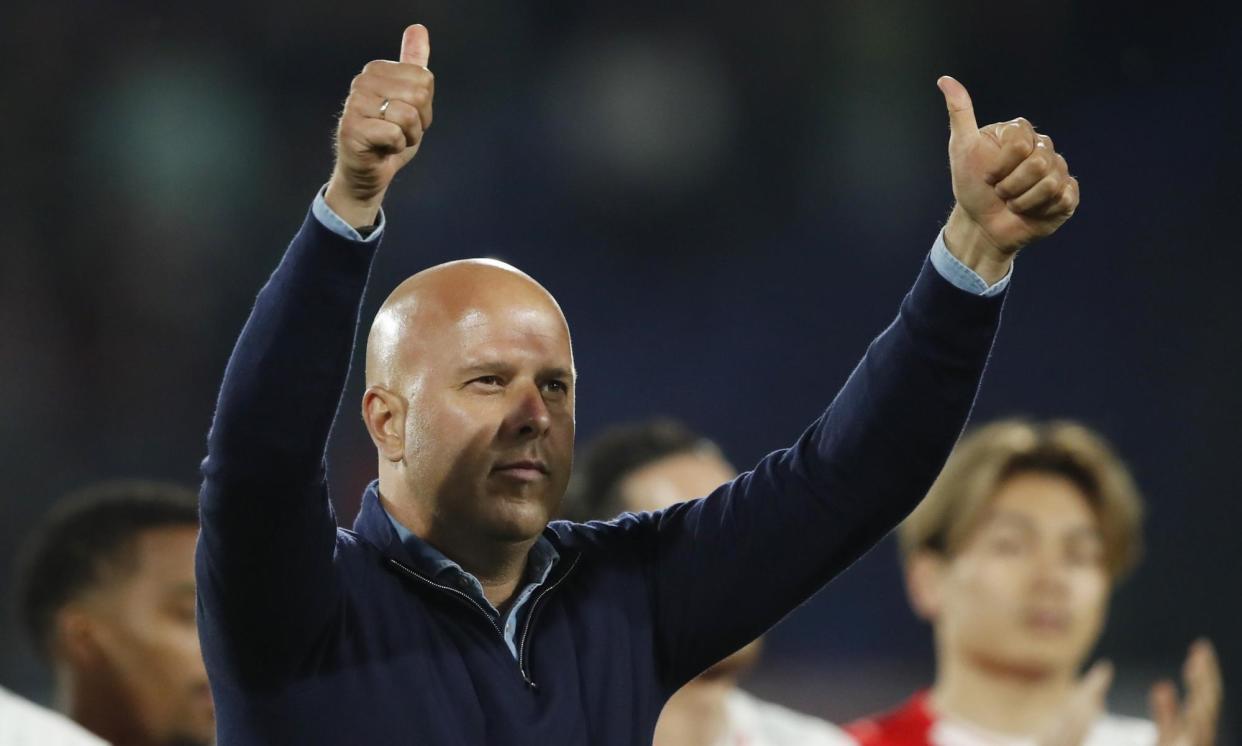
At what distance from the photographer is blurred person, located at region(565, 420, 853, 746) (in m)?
2.67

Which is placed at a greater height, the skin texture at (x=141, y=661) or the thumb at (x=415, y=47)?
the thumb at (x=415, y=47)

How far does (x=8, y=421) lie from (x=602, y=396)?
50.9 inches

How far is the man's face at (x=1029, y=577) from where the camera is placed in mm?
2830

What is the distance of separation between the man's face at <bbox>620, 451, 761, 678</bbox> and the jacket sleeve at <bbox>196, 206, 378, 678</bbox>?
1572mm

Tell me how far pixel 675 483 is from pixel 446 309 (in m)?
1.48

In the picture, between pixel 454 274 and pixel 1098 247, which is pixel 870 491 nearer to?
pixel 454 274

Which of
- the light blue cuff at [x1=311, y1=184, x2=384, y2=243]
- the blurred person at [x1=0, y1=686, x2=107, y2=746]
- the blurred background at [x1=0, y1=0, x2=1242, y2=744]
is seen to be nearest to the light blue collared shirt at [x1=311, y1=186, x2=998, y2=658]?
the light blue cuff at [x1=311, y1=184, x2=384, y2=243]

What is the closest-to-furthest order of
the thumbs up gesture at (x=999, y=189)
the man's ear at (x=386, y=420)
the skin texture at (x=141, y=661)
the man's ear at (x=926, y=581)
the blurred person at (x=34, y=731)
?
the thumbs up gesture at (x=999, y=189) → the man's ear at (x=386, y=420) → the blurred person at (x=34, y=731) → the skin texture at (x=141, y=661) → the man's ear at (x=926, y=581)

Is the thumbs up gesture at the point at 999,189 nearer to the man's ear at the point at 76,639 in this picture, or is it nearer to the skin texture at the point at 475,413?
the skin texture at the point at 475,413

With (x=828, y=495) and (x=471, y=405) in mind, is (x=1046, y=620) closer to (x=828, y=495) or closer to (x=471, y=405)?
(x=828, y=495)

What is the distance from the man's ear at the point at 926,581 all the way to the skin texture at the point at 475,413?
1769mm

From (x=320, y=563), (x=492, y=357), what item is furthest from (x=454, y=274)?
(x=320, y=563)

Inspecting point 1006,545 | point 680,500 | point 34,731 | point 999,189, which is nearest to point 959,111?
point 999,189

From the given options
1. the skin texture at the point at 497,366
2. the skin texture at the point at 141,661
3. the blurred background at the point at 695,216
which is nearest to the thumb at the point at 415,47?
the skin texture at the point at 497,366
